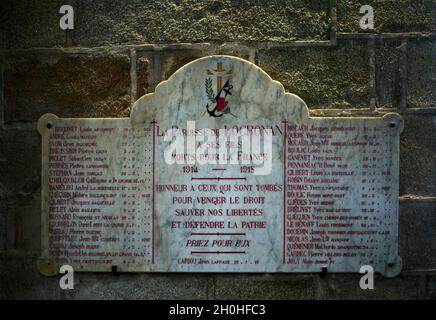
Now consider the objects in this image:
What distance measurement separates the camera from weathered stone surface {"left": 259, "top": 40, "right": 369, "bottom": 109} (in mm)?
3363

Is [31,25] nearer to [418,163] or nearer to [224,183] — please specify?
[224,183]

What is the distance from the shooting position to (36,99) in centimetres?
346

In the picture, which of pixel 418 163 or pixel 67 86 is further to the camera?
pixel 67 86

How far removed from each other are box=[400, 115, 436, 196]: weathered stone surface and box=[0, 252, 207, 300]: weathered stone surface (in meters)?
1.26

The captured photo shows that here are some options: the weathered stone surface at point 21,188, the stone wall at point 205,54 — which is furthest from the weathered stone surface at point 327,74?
the weathered stone surface at point 21,188

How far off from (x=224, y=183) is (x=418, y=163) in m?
1.08

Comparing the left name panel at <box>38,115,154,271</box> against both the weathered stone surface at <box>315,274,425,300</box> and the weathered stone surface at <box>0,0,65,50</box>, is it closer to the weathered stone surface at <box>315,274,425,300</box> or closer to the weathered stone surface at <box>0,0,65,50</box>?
the weathered stone surface at <box>0,0,65,50</box>

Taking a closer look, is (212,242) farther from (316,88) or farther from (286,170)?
(316,88)

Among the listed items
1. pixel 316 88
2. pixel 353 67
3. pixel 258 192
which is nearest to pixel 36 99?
pixel 258 192

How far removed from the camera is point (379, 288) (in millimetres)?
3322

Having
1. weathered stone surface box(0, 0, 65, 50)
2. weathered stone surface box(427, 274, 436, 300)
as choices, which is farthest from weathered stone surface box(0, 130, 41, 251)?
weathered stone surface box(427, 274, 436, 300)

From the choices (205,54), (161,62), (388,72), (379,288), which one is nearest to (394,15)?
(388,72)
